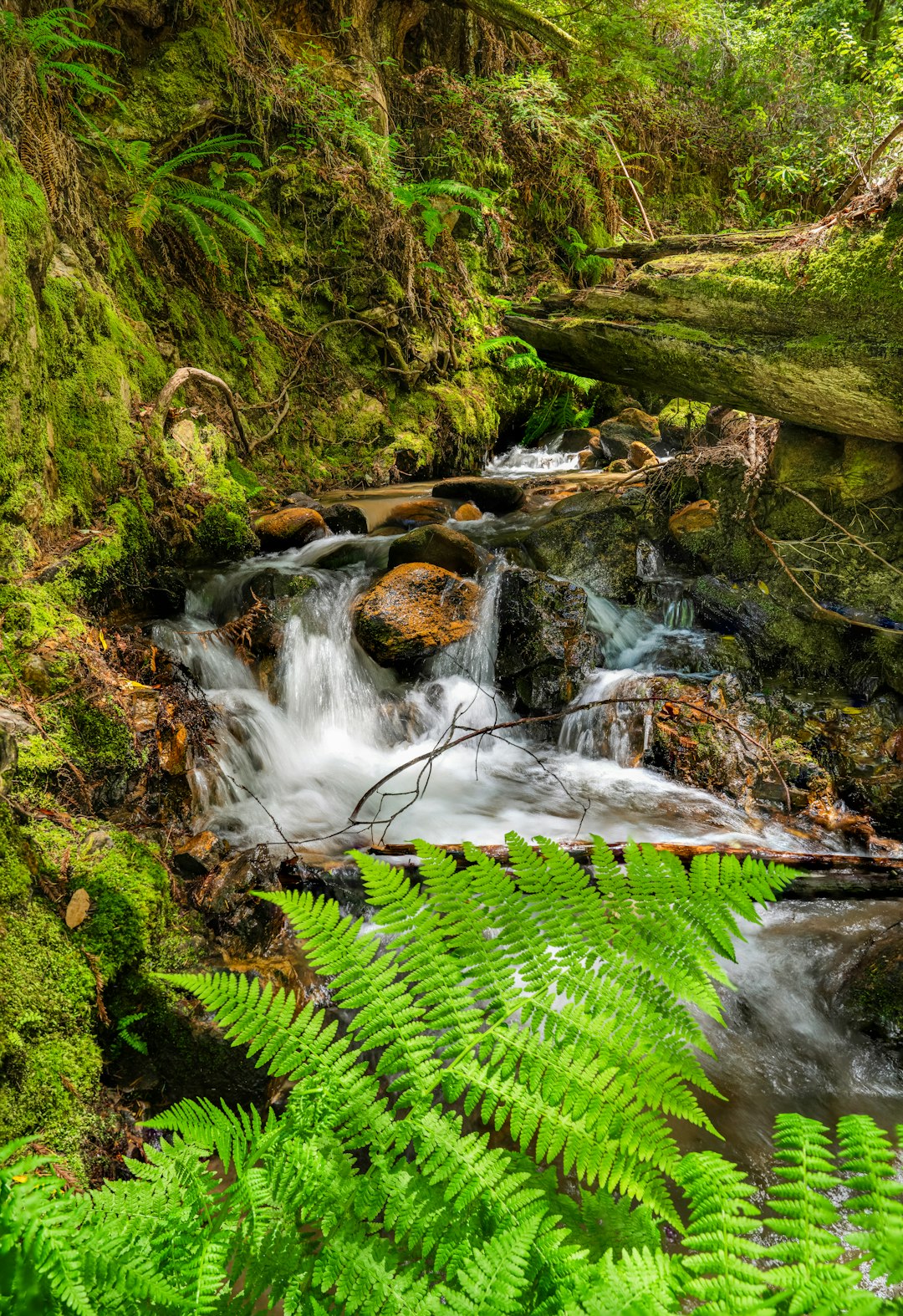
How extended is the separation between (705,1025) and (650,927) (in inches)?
84.8

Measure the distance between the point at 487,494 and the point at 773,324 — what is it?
13.3 feet

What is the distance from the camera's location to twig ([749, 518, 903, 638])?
607 cm

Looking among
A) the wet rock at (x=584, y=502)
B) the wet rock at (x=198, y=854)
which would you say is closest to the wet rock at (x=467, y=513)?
the wet rock at (x=584, y=502)

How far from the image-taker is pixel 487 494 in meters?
9.04

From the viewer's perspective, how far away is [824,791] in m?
5.29

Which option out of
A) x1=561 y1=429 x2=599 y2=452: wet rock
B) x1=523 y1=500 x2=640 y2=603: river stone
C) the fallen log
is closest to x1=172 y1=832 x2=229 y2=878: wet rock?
the fallen log

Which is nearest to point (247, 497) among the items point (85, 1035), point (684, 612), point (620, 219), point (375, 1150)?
point (684, 612)

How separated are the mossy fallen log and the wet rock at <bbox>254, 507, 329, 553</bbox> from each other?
3.32 metres

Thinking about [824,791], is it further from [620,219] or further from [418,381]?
[620,219]

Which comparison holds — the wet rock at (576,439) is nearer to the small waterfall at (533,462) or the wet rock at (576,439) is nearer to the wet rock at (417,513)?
the small waterfall at (533,462)

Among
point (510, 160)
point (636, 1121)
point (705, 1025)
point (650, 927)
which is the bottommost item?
point (705, 1025)

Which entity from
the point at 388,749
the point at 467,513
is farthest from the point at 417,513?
the point at 388,749

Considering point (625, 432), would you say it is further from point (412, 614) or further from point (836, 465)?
point (412, 614)

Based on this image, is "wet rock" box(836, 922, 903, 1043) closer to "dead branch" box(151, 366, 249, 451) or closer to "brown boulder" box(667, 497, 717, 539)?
"brown boulder" box(667, 497, 717, 539)
